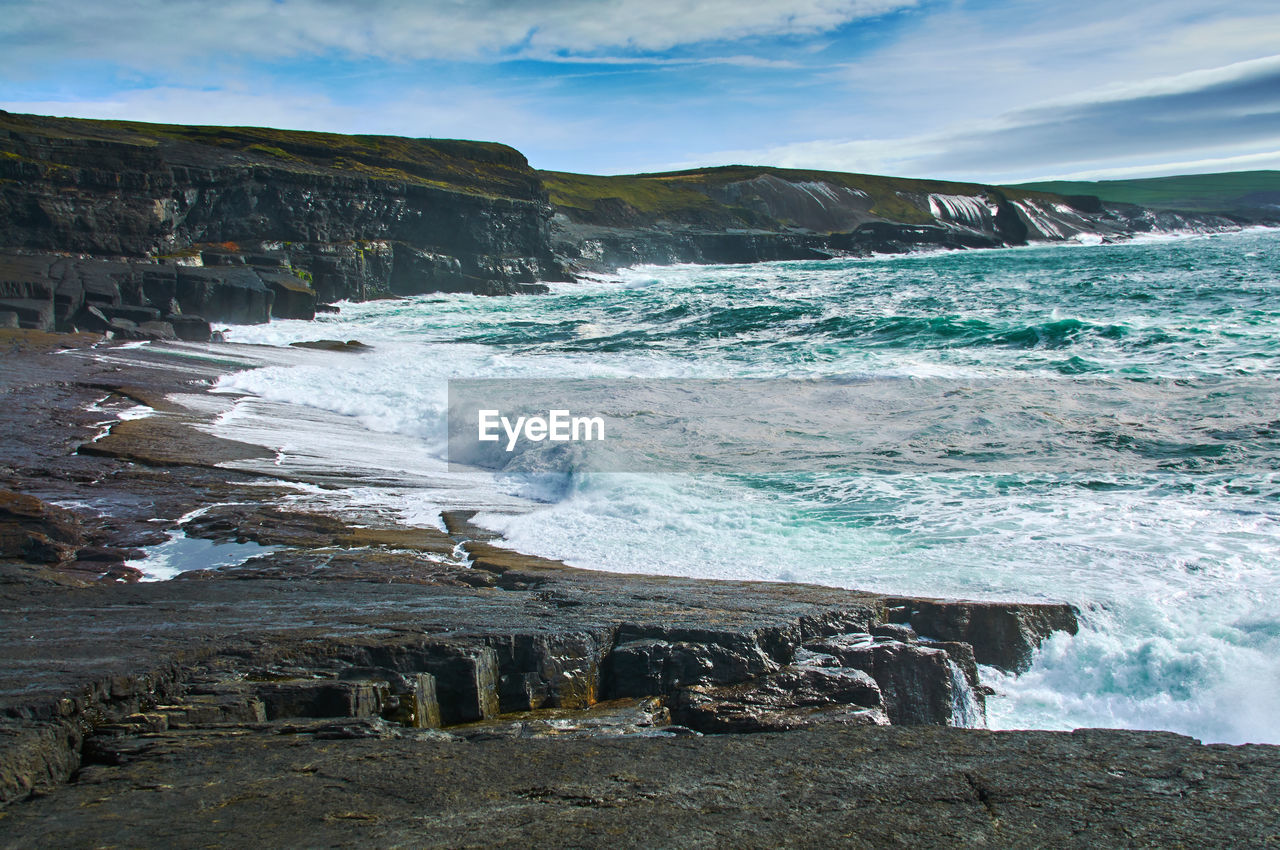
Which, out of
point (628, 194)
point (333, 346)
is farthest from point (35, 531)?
point (628, 194)

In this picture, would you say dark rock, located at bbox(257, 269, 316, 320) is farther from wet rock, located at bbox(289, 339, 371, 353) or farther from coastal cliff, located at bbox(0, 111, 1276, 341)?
wet rock, located at bbox(289, 339, 371, 353)

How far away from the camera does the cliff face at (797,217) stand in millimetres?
72812

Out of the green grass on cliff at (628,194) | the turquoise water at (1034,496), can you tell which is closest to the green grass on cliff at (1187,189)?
the green grass on cliff at (628,194)

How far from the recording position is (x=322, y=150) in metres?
47.6

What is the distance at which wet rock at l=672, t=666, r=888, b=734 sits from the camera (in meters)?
3.65

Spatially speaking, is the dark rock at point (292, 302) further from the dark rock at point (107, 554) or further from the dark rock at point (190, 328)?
the dark rock at point (107, 554)

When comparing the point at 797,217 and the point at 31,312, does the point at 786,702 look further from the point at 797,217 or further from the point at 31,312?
the point at 797,217

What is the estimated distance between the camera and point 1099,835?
249cm

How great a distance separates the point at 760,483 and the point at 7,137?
35.6 metres

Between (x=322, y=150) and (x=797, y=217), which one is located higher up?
(x=797, y=217)

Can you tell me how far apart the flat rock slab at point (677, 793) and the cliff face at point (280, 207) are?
22.0 meters

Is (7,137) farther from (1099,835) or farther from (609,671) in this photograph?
(1099,835)

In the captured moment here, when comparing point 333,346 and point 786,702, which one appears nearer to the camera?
point 786,702

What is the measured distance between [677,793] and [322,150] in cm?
5142
